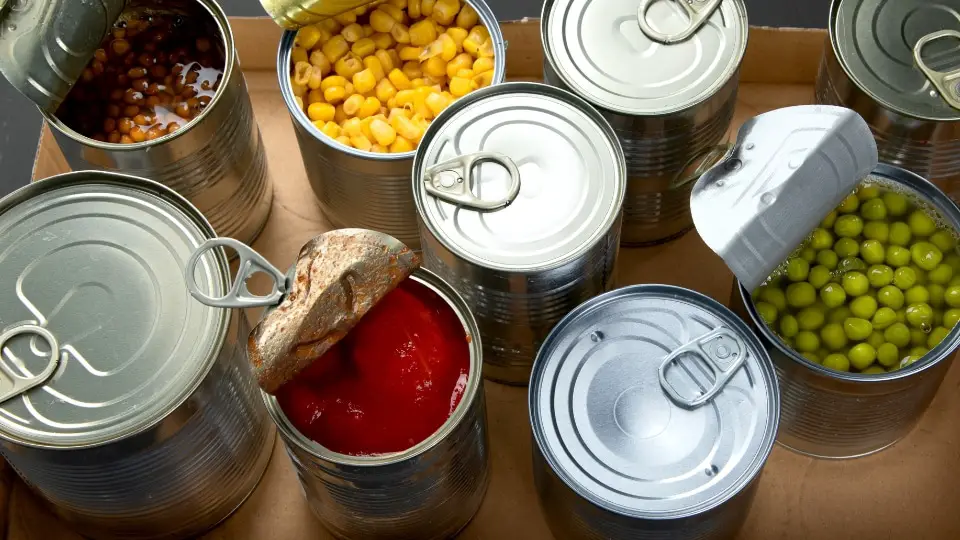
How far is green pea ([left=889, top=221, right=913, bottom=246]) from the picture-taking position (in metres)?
1.96

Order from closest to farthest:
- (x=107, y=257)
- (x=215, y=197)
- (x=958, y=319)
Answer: (x=107, y=257) → (x=958, y=319) → (x=215, y=197)

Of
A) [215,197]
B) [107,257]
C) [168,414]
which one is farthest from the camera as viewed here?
[215,197]

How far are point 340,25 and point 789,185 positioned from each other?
96cm

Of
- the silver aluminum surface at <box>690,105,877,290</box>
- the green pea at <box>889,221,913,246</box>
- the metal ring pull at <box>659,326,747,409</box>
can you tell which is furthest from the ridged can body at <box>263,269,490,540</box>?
the green pea at <box>889,221,913,246</box>

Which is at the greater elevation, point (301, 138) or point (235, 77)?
point (235, 77)

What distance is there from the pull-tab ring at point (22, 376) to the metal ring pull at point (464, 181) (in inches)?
25.0

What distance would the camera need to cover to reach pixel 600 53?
1.97m

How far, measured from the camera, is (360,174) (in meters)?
2.00

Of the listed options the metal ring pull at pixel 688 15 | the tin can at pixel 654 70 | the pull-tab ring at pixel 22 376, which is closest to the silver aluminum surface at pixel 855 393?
the tin can at pixel 654 70

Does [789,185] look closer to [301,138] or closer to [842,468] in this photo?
[842,468]

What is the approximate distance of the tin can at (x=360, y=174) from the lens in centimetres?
197

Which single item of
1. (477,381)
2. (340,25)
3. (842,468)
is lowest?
(842,468)

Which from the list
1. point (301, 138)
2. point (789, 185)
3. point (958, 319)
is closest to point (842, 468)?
point (958, 319)

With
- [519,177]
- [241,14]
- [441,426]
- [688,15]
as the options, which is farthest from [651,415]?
[241,14]
